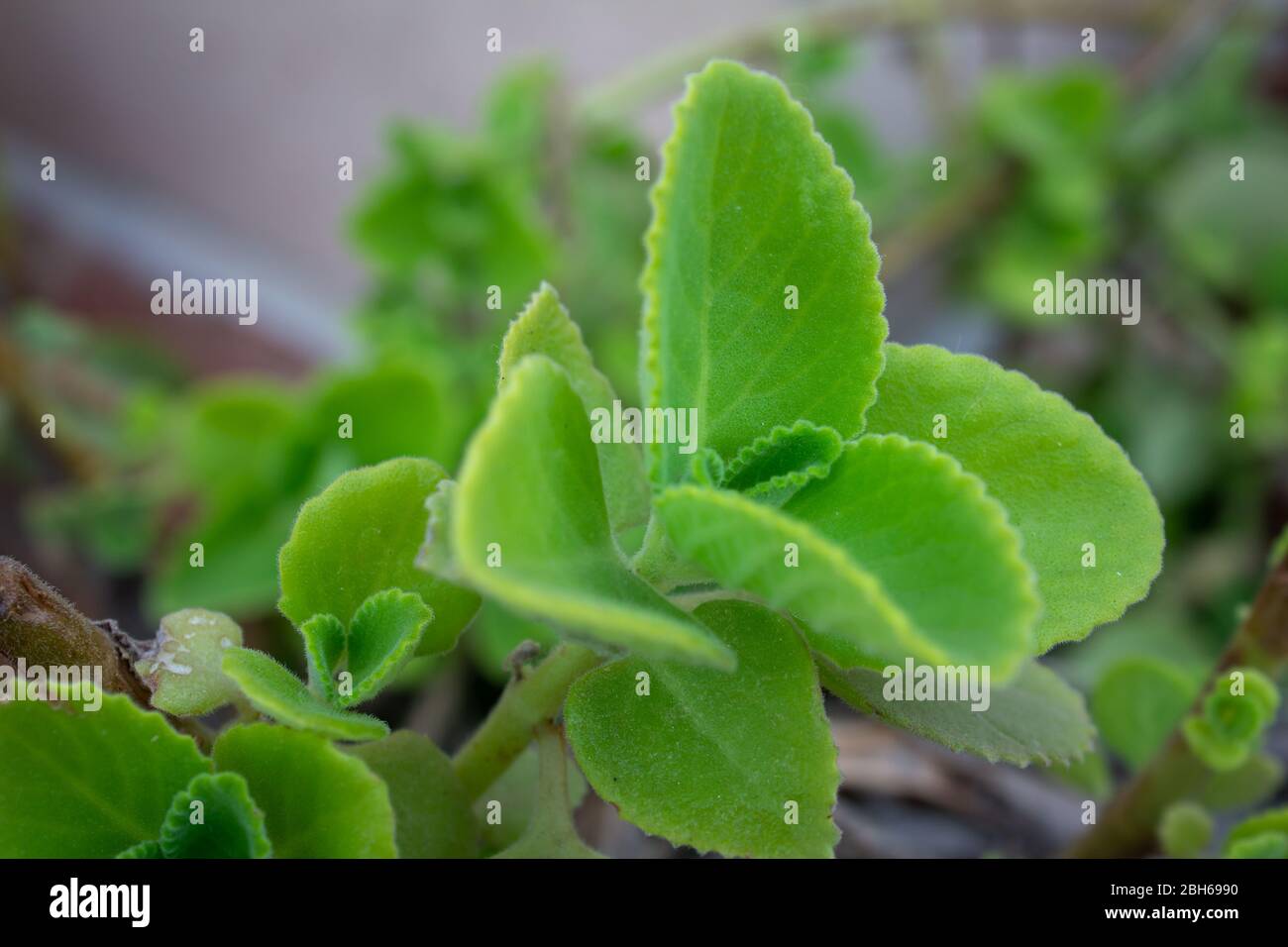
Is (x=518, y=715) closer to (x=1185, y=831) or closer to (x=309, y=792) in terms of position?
(x=309, y=792)

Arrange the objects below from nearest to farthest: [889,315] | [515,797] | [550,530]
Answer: [550,530] → [515,797] → [889,315]

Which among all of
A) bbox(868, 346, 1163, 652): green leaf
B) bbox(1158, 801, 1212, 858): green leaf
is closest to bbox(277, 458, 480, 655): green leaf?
bbox(868, 346, 1163, 652): green leaf

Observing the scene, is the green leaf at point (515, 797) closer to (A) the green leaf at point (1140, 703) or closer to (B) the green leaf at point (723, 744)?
(B) the green leaf at point (723, 744)

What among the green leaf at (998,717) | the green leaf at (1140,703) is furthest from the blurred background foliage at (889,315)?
the green leaf at (998,717)

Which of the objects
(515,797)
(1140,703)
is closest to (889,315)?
(1140,703)
